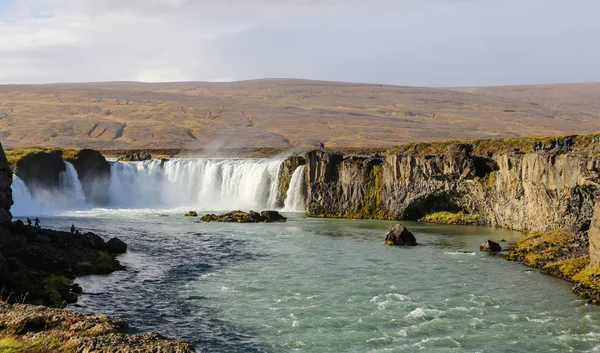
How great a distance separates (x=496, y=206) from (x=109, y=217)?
45.6 meters

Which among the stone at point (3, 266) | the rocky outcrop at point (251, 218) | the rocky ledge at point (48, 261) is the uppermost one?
the stone at point (3, 266)

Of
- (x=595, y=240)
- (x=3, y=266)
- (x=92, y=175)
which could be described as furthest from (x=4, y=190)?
(x=92, y=175)

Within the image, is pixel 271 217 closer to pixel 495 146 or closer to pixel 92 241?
pixel 92 241

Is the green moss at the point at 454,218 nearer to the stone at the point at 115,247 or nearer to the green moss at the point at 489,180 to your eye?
the green moss at the point at 489,180

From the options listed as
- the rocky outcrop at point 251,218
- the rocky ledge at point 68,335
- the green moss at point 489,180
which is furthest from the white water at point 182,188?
the rocky ledge at point 68,335

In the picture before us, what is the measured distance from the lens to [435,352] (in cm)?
2634

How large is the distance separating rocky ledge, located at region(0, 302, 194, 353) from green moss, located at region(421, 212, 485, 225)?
50718 mm

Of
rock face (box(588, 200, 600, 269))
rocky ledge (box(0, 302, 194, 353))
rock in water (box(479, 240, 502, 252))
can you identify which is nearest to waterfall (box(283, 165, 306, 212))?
rock in water (box(479, 240, 502, 252))

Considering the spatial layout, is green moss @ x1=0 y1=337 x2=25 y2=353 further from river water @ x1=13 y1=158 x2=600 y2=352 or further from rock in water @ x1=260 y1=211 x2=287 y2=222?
rock in water @ x1=260 y1=211 x2=287 y2=222

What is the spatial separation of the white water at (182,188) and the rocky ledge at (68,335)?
2427 inches

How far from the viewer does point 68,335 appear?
2239 cm

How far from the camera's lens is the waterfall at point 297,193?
279 feet

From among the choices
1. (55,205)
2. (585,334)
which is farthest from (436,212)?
(55,205)

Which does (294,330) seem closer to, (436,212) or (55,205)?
(436,212)
